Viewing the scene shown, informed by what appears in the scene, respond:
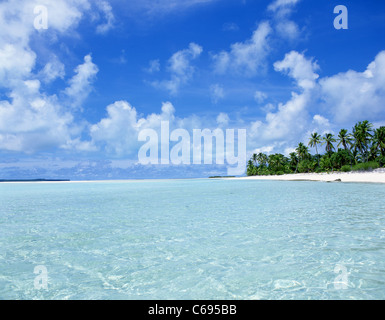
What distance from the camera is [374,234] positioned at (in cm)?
840

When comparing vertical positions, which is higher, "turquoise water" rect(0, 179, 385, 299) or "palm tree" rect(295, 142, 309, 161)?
"palm tree" rect(295, 142, 309, 161)

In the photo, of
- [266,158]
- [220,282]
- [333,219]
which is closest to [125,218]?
[220,282]

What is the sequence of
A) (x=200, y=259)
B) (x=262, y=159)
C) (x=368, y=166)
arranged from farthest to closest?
(x=262, y=159)
(x=368, y=166)
(x=200, y=259)

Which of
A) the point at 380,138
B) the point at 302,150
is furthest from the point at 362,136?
the point at 302,150

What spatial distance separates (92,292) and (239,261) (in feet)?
11.2

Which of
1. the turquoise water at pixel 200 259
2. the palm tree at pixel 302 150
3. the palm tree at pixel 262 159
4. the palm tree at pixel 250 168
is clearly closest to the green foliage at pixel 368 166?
the palm tree at pixel 302 150

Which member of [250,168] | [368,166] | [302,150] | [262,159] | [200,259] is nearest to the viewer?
[200,259]

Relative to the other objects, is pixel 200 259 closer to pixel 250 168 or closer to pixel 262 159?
pixel 262 159

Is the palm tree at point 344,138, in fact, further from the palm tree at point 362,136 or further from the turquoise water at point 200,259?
the turquoise water at point 200,259

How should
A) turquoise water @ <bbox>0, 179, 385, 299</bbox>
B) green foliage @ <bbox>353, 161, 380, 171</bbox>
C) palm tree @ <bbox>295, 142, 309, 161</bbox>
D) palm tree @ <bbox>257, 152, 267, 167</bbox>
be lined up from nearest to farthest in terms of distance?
turquoise water @ <bbox>0, 179, 385, 299</bbox>, green foliage @ <bbox>353, 161, 380, 171</bbox>, palm tree @ <bbox>295, 142, 309, 161</bbox>, palm tree @ <bbox>257, 152, 267, 167</bbox>

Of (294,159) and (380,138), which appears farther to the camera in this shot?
(294,159)

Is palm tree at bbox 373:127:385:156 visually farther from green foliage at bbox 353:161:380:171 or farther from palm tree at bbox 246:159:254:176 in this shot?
palm tree at bbox 246:159:254:176

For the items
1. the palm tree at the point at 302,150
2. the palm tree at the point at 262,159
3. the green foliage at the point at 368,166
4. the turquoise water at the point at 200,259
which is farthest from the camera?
the palm tree at the point at 262,159

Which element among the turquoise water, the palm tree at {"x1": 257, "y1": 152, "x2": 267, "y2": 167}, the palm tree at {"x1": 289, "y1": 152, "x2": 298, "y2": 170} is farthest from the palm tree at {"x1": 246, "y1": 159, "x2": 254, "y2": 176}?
the turquoise water
